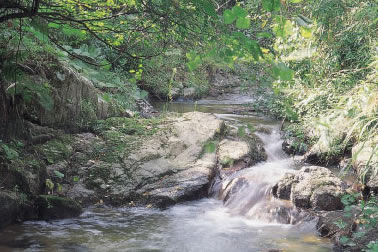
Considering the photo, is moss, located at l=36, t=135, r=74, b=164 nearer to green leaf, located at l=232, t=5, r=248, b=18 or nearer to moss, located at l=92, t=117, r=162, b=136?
moss, located at l=92, t=117, r=162, b=136

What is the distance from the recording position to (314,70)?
25.4 feet

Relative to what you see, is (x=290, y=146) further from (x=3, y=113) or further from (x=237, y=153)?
(x=3, y=113)

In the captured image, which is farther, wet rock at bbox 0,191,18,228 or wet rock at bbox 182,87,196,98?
wet rock at bbox 182,87,196,98

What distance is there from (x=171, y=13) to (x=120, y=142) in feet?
16.4

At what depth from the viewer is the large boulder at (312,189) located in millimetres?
5609

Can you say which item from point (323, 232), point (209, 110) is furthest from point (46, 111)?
point (209, 110)

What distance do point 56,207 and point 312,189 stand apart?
3.63 metres

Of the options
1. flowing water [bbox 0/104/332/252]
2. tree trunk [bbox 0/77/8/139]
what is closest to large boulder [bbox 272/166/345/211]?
flowing water [bbox 0/104/332/252]

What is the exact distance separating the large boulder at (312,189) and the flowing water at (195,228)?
0.20 metres

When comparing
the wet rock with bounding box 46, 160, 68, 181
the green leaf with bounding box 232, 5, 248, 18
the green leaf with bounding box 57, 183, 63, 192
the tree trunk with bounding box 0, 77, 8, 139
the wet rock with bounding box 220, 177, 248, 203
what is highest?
the green leaf with bounding box 232, 5, 248, 18

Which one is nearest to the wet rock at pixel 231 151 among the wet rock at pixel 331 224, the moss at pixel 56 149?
the wet rock at pixel 331 224

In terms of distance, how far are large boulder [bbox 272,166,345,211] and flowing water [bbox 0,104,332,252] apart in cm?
20

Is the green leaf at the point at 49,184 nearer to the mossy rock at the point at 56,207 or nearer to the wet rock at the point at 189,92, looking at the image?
the mossy rock at the point at 56,207

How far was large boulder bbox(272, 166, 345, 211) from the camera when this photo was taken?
5.61m
